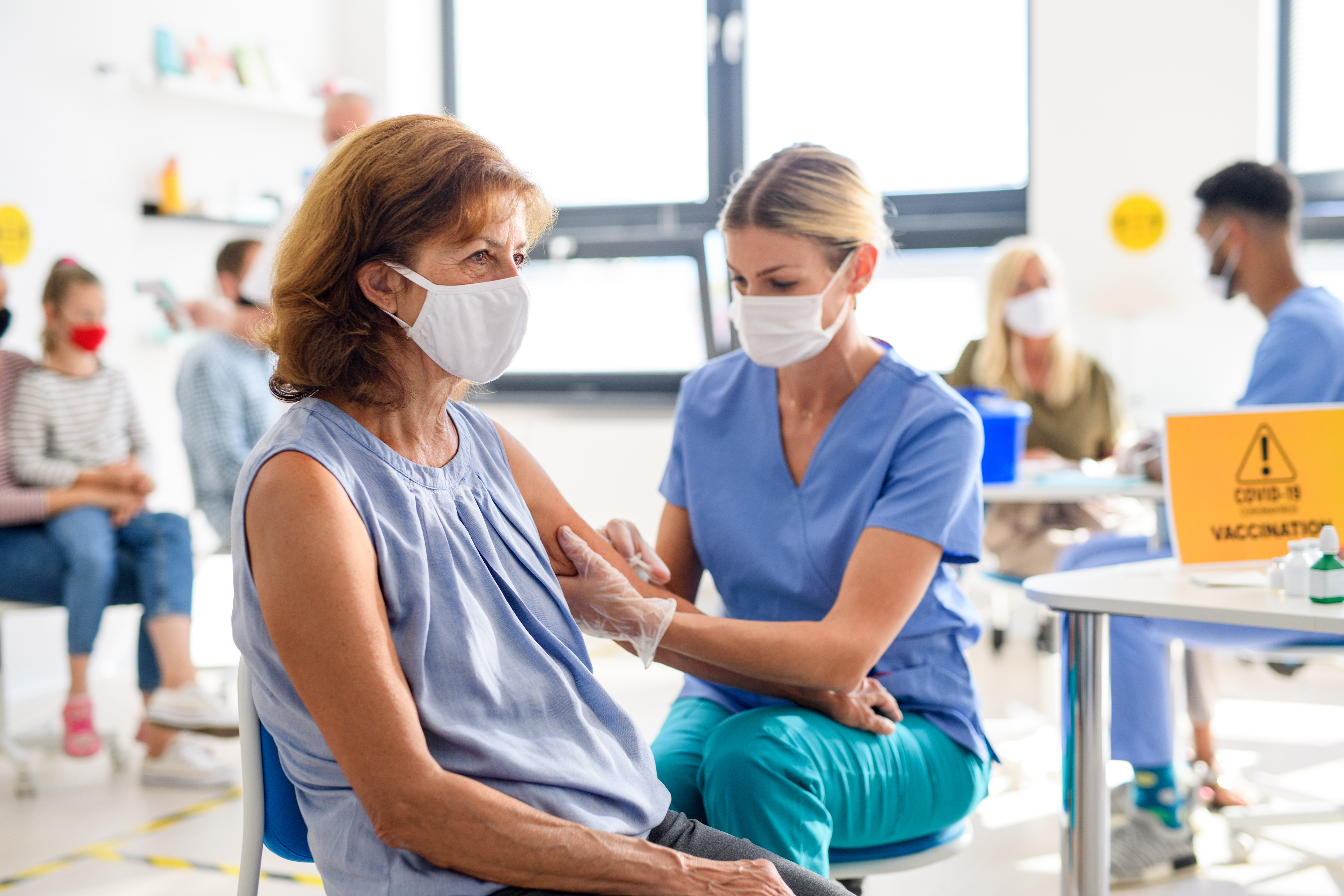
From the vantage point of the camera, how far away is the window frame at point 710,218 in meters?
4.59

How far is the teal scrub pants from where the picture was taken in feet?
4.13

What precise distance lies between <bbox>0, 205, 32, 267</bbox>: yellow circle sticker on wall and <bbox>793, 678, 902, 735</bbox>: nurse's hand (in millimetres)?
3198

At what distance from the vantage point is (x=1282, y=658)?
2.18m

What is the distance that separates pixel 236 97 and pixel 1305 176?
13.0 ft

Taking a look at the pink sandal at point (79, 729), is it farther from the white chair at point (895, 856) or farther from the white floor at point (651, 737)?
the white chair at point (895, 856)

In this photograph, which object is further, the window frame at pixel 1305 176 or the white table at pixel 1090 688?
the window frame at pixel 1305 176

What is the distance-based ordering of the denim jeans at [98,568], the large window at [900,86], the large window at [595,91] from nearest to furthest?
the denim jeans at [98,568], the large window at [900,86], the large window at [595,91]

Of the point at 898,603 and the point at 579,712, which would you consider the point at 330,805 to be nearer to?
the point at 579,712

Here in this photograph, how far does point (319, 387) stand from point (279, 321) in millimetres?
80

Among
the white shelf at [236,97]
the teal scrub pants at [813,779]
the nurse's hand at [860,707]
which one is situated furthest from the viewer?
the white shelf at [236,97]

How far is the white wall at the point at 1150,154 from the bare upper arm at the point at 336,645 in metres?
3.49

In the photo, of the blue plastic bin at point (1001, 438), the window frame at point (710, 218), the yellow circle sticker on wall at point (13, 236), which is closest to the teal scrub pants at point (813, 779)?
the blue plastic bin at point (1001, 438)

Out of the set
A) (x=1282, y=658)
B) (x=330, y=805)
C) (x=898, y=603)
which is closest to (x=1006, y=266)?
(x=1282, y=658)

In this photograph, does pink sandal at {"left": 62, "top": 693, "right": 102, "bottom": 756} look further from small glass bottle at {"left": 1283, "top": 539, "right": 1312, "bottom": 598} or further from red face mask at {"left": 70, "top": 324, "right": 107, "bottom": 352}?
small glass bottle at {"left": 1283, "top": 539, "right": 1312, "bottom": 598}
